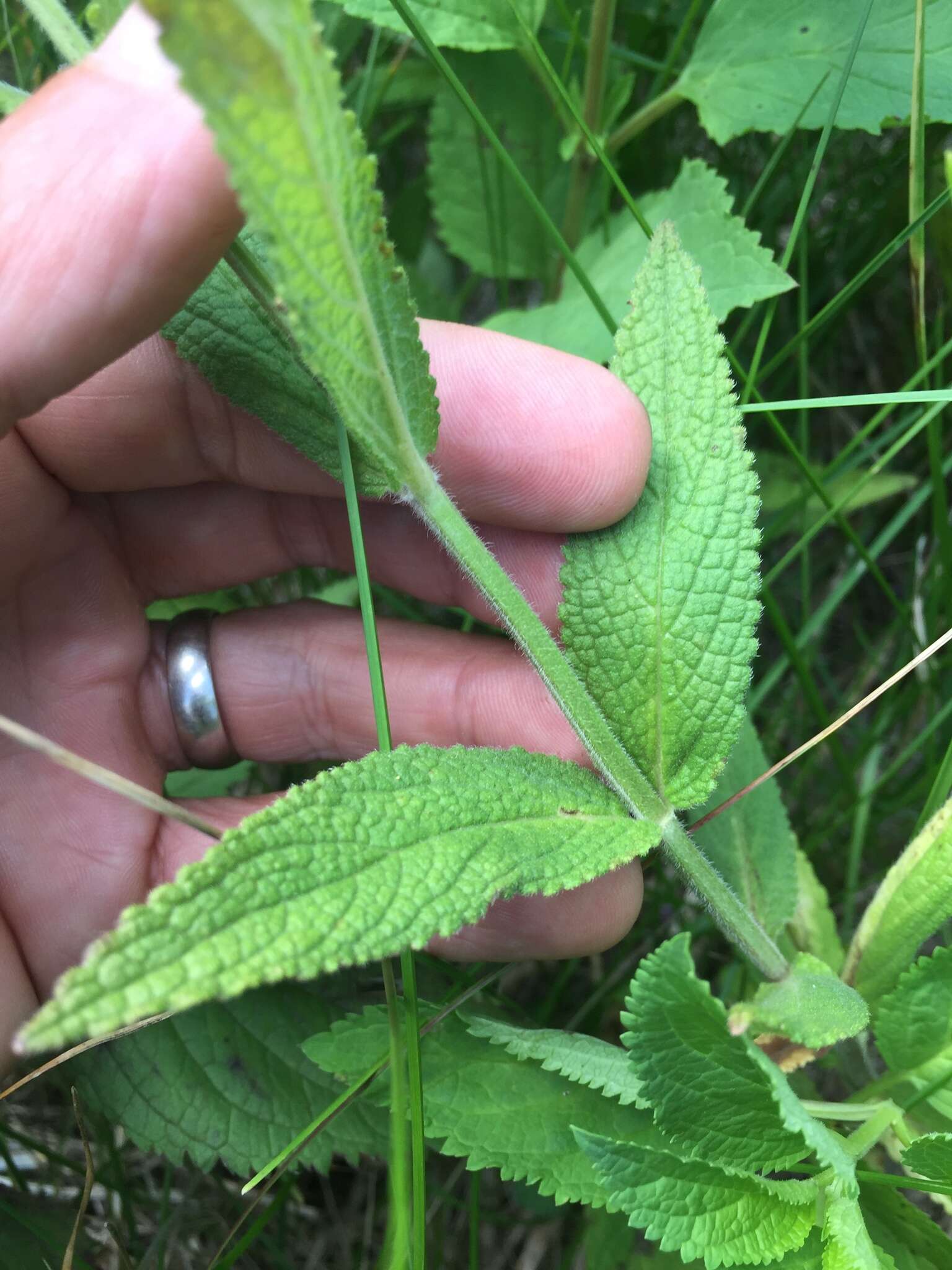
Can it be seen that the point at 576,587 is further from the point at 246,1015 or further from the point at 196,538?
the point at 246,1015

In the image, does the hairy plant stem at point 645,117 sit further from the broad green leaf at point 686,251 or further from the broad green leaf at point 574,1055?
the broad green leaf at point 574,1055

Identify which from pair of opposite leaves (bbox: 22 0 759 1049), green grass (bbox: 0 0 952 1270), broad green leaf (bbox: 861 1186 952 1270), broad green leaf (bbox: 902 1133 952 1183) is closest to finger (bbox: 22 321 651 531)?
pair of opposite leaves (bbox: 22 0 759 1049)

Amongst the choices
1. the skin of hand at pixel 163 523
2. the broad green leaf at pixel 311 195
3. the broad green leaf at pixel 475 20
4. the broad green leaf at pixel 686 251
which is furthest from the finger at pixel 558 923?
the broad green leaf at pixel 475 20

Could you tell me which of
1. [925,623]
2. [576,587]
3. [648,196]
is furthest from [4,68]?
[925,623]

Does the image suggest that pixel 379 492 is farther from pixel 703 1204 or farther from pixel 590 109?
pixel 590 109

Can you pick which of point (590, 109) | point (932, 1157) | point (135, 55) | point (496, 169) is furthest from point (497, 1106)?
point (496, 169)

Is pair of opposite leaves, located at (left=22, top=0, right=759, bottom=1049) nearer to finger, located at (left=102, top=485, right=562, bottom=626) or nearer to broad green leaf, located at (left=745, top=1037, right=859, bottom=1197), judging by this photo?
broad green leaf, located at (left=745, top=1037, right=859, bottom=1197)
